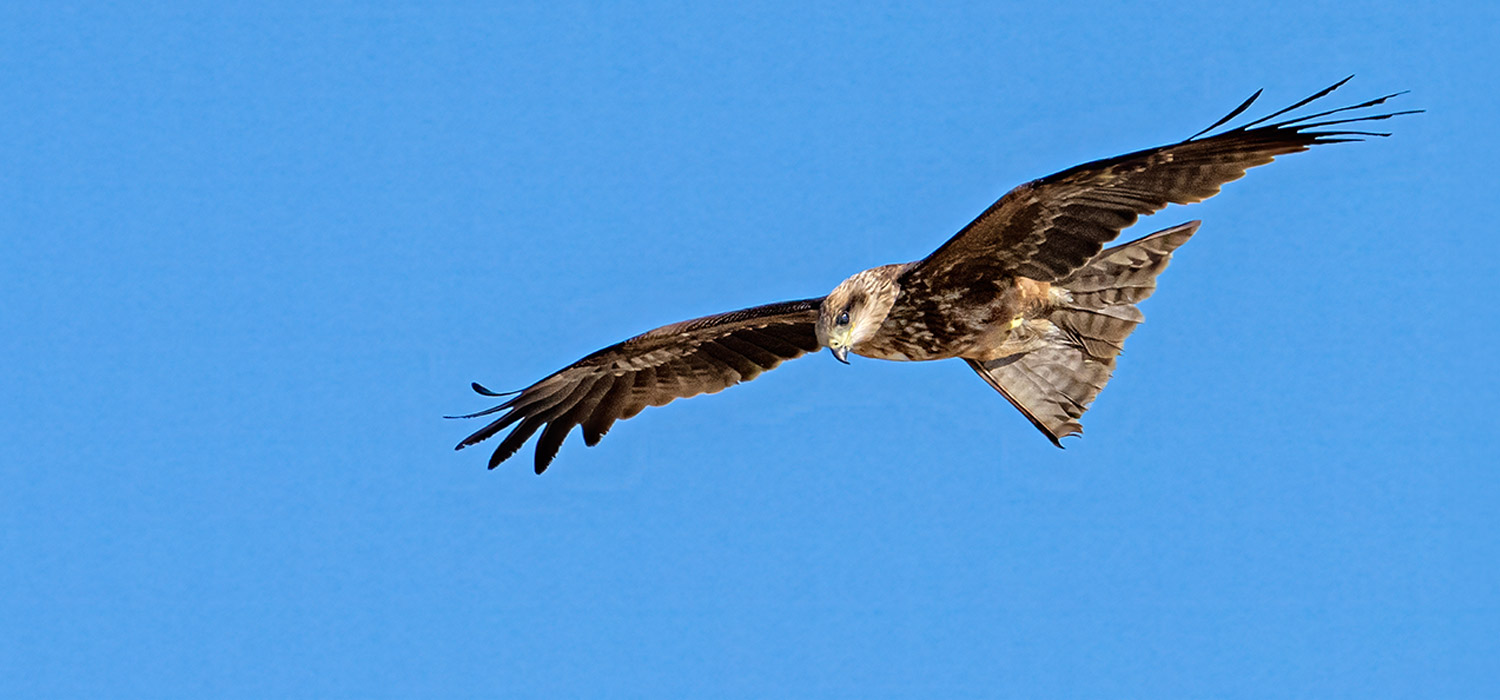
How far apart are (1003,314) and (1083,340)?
0.77m

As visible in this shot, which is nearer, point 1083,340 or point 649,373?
point 1083,340

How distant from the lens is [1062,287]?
11047 millimetres

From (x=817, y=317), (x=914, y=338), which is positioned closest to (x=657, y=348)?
(x=817, y=317)

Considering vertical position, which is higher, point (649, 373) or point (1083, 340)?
point (649, 373)

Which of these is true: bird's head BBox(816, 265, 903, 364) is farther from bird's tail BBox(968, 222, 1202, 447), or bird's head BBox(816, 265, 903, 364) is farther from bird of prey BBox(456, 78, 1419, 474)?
bird's tail BBox(968, 222, 1202, 447)

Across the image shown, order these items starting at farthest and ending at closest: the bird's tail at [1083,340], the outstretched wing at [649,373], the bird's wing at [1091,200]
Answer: the outstretched wing at [649,373], the bird's tail at [1083,340], the bird's wing at [1091,200]

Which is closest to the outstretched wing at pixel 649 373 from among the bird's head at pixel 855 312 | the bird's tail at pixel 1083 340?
the bird's head at pixel 855 312

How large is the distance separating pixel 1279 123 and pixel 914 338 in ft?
8.62

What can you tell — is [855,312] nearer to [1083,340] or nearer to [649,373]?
[1083,340]

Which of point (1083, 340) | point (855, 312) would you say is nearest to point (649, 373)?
point (855, 312)

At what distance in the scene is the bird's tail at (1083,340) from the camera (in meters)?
11.0

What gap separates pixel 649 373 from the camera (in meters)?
12.3

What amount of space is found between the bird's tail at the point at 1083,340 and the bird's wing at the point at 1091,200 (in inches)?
14.9

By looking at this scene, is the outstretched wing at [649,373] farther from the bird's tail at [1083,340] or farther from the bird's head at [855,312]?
the bird's tail at [1083,340]
